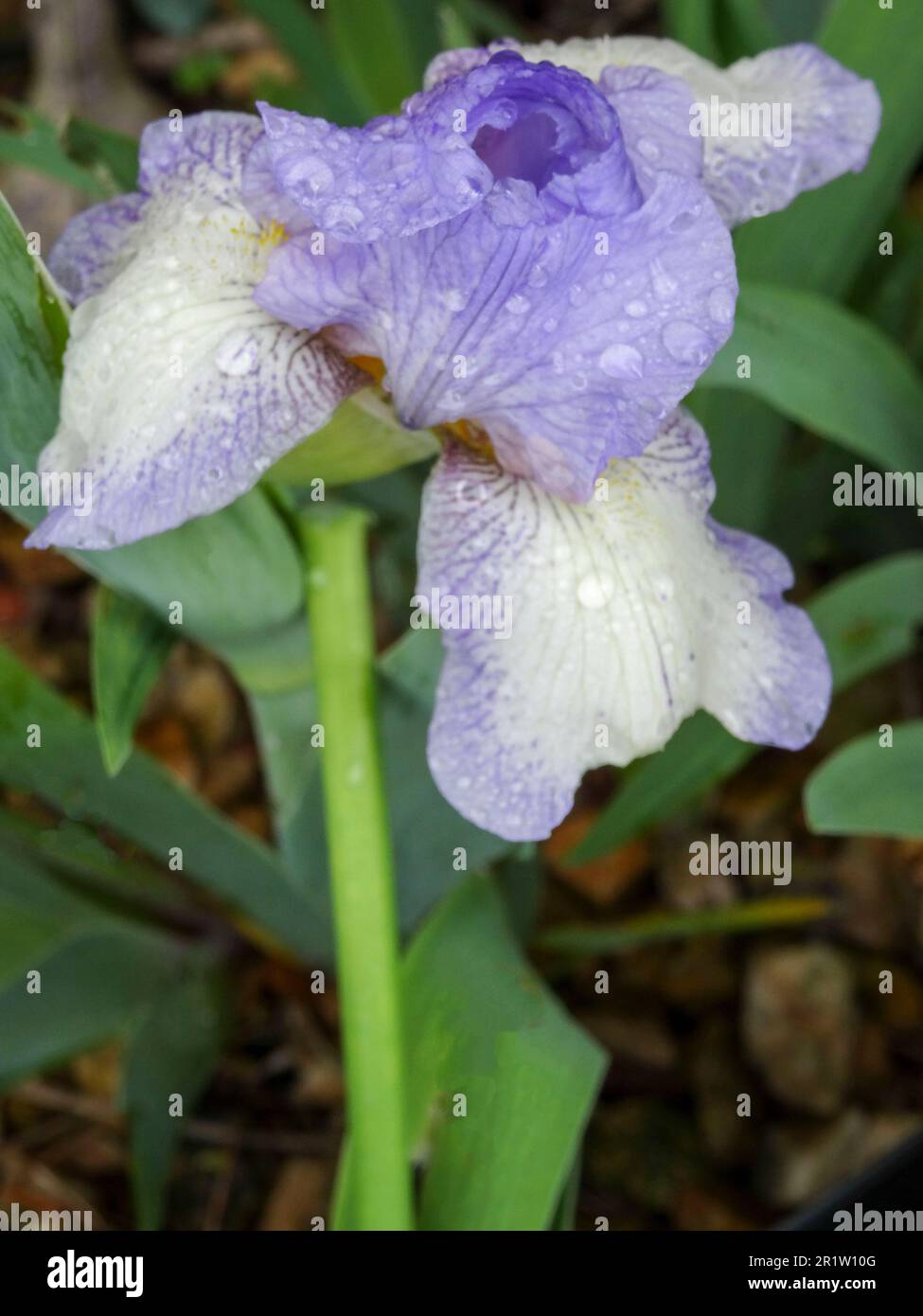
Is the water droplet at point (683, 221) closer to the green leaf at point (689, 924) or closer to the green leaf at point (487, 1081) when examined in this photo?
the green leaf at point (487, 1081)

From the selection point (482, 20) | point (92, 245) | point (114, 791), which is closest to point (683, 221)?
point (92, 245)

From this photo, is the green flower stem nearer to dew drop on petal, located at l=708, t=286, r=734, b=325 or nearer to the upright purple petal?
the upright purple petal

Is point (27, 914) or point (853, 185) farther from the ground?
point (853, 185)

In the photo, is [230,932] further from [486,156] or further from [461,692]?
[486,156]

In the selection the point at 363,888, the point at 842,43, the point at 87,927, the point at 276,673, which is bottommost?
the point at 87,927

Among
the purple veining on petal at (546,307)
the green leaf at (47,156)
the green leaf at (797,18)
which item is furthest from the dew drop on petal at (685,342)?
the green leaf at (797,18)

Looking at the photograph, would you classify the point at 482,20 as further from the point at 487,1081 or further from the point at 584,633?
the point at 487,1081
